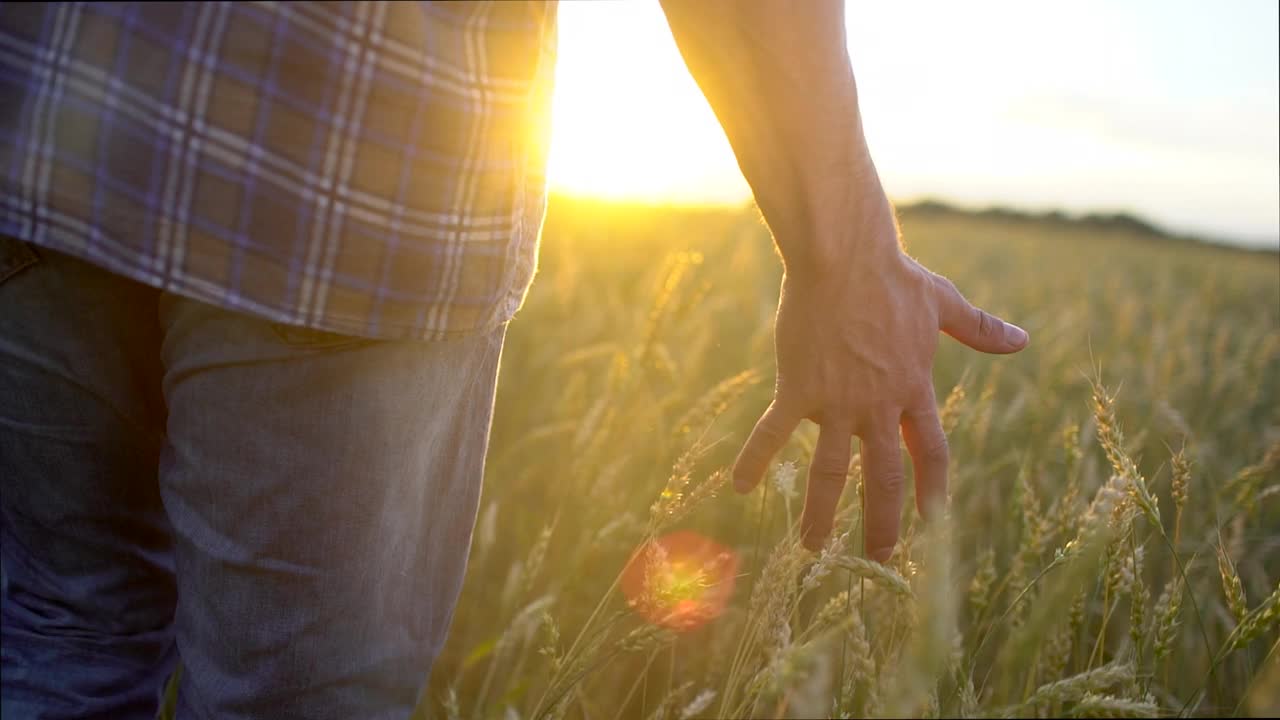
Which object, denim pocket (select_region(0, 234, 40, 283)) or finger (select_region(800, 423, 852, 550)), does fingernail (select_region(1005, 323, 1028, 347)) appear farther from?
denim pocket (select_region(0, 234, 40, 283))

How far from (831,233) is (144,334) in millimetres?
777

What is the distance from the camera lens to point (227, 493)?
2.76 ft

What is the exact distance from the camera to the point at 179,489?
877 mm

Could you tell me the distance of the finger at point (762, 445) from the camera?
1106 millimetres

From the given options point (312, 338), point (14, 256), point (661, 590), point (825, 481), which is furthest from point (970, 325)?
point (14, 256)

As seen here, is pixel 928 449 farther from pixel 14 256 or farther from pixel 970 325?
pixel 14 256

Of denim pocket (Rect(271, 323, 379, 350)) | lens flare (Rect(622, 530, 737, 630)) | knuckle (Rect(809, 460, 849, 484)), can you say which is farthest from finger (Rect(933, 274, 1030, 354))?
denim pocket (Rect(271, 323, 379, 350))

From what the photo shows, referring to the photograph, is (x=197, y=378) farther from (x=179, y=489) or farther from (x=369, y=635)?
(x=369, y=635)

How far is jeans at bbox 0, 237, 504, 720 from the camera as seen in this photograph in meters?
0.82

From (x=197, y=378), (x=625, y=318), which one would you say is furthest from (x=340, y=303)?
(x=625, y=318)

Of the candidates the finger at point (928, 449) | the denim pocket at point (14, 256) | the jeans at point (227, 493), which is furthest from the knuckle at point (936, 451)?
the denim pocket at point (14, 256)

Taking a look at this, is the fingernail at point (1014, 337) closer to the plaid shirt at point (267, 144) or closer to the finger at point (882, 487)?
the finger at point (882, 487)

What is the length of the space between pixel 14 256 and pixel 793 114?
82 cm

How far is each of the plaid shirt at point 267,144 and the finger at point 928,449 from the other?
2.00 ft
